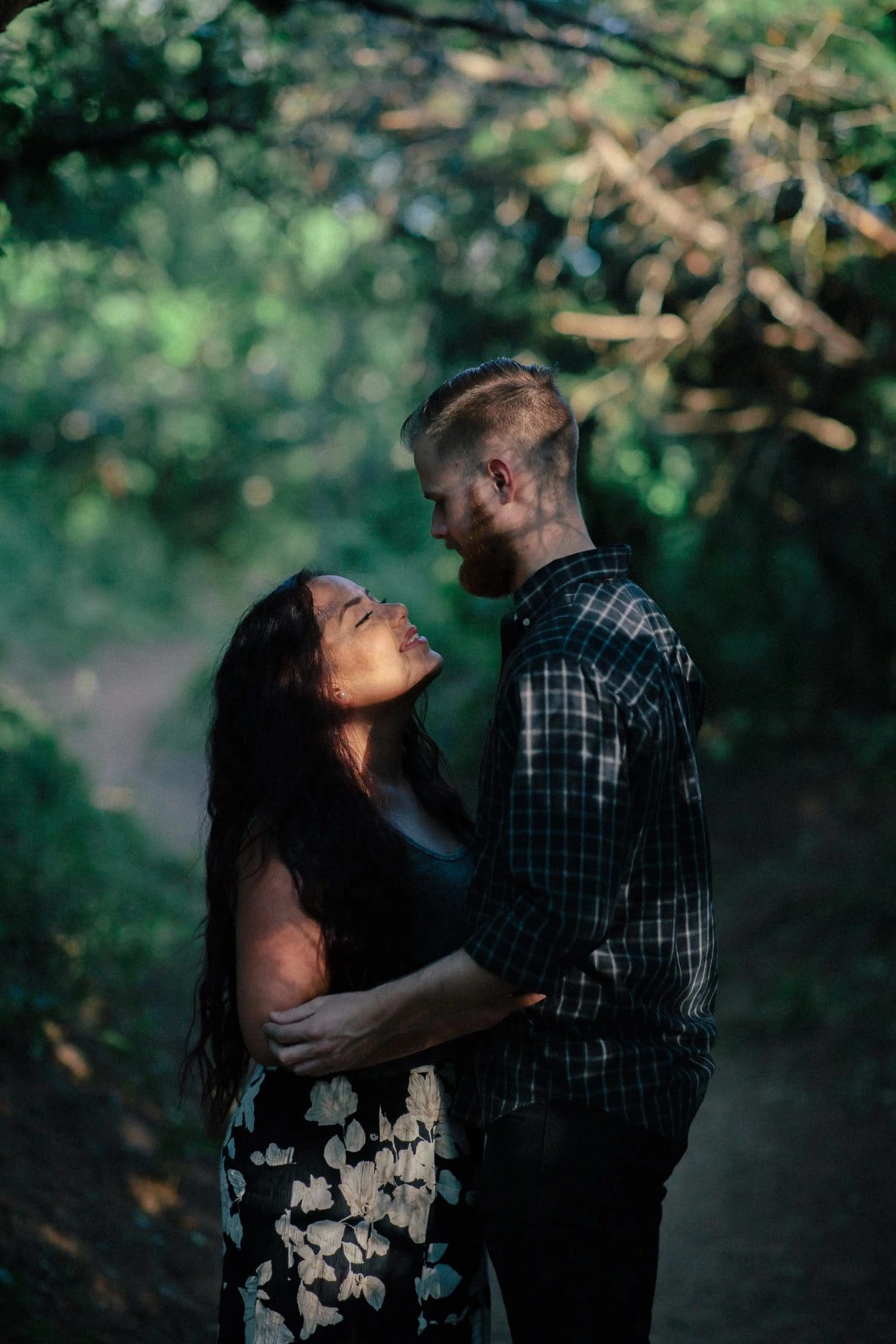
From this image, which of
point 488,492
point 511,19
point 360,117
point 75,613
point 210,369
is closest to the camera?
point 488,492

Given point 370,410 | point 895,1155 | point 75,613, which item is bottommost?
point 75,613

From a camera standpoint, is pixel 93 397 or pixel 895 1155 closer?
pixel 895 1155

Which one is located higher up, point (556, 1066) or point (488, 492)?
point (488, 492)

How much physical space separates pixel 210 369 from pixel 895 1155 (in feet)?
44.4

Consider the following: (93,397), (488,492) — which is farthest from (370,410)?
(488,492)

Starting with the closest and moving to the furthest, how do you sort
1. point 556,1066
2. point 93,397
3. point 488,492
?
1. point 556,1066
2. point 488,492
3. point 93,397

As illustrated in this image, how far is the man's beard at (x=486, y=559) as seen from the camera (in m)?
2.33

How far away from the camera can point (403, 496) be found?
10.1m

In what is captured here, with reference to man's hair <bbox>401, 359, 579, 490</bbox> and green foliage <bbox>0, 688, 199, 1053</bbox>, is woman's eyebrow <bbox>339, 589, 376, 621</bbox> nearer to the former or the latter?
man's hair <bbox>401, 359, 579, 490</bbox>

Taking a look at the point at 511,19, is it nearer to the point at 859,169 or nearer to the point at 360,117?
the point at 360,117

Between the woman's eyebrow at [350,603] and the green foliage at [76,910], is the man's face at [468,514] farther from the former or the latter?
the green foliage at [76,910]

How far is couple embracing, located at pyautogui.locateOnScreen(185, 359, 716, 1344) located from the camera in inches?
81.7

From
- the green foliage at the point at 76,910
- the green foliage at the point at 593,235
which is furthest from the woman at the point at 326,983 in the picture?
the green foliage at the point at 593,235

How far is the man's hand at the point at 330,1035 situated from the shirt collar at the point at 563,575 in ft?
2.46
